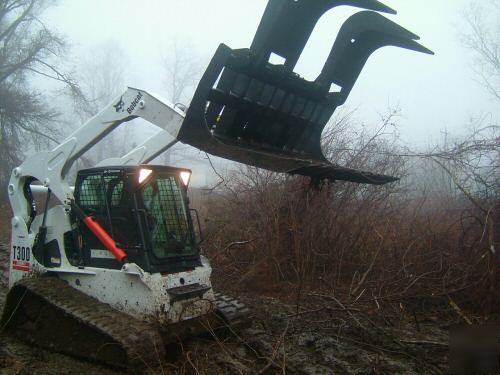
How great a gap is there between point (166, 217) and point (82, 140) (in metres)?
1.38

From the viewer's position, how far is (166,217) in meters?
4.99

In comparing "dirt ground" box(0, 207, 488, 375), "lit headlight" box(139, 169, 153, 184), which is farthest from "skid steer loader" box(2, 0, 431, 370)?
"dirt ground" box(0, 207, 488, 375)

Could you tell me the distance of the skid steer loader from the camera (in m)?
4.43

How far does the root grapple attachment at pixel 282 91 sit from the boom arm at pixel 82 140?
45cm

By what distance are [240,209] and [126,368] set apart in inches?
225

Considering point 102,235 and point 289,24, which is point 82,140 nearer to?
point 102,235

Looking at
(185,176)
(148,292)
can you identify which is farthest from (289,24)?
(148,292)

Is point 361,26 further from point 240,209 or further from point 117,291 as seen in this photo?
point 240,209

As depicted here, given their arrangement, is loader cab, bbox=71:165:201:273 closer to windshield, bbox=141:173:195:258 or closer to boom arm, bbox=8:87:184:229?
windshield, bbox=141:173:195:258

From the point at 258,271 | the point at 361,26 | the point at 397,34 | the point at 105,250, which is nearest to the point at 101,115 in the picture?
the point at 105,250

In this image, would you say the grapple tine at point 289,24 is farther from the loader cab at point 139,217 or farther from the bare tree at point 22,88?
the bare tree at point 22,88

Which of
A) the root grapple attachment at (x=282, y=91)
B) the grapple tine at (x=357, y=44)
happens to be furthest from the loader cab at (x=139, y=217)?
the grapple tine at (x=357, y=44)

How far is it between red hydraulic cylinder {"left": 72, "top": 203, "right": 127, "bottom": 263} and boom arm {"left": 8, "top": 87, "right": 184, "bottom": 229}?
1.10 feet

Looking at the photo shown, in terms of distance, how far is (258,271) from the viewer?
826 cm
